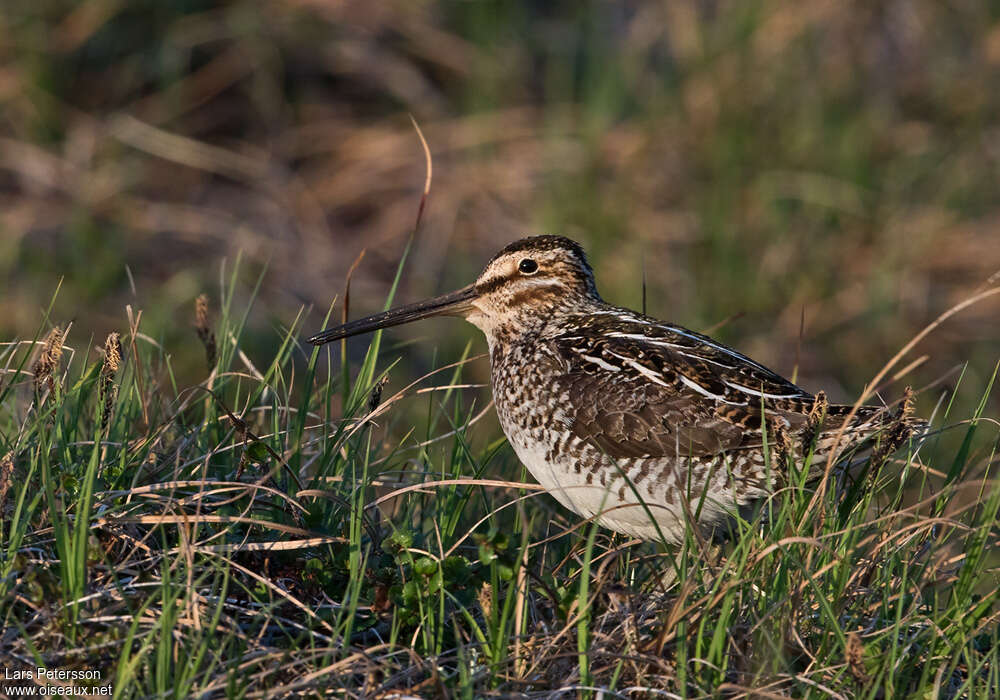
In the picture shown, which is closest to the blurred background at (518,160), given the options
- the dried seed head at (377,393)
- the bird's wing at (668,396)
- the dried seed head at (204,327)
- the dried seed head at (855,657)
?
the dried seed head at (204,327)

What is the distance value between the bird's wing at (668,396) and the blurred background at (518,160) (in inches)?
163

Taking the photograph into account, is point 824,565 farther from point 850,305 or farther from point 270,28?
point 270,28

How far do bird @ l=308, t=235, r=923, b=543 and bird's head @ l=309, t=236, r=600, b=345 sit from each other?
0.82ft

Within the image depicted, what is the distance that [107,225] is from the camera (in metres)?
9.17

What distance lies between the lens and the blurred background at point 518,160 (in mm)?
8945

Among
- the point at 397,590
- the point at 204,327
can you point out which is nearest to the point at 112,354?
the point at 204,327

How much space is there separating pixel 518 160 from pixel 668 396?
611cm

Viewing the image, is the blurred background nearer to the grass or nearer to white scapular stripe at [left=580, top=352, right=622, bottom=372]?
white scapular stripe at [left=580, top=352, right=622, bottom=372]

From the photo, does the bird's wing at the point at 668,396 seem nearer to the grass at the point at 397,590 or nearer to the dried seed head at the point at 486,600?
the grass at the point at 397,590

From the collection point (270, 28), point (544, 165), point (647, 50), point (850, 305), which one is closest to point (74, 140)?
point (270, 28)

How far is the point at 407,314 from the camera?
493 centimetres

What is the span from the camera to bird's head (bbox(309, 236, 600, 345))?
494cm

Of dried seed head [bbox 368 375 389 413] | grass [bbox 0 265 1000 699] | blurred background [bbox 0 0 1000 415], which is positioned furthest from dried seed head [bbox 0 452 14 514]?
blurred background [bbox 0 0 1000 415]

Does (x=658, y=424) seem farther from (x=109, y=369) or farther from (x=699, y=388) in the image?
(x=109, y=369)
